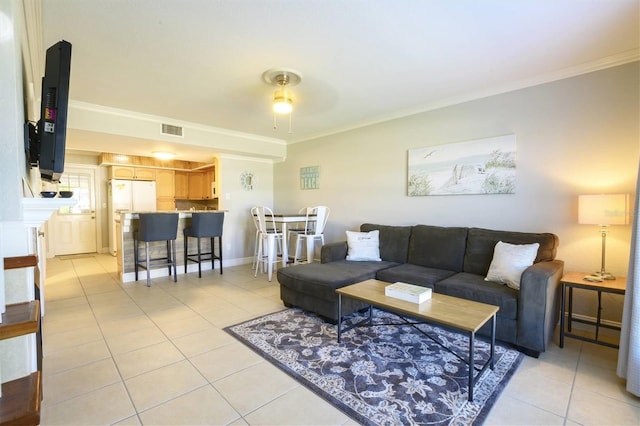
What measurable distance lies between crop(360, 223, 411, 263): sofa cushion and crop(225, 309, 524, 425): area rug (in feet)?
2.95

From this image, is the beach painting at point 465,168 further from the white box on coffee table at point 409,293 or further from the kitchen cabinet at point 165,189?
the kitchen cabinet at point 165,189

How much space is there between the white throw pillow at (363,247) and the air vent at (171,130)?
298 centimetres

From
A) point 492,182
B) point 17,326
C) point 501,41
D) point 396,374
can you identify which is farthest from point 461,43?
point 17,326

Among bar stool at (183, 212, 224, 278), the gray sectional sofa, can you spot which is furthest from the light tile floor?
bar stool at (183, 212, 224, 278)

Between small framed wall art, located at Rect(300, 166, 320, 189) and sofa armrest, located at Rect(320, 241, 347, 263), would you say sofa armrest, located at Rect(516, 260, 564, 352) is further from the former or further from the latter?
small framed wall art, located at Rect(300, 166, 320, 189)

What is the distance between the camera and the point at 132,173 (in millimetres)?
6832

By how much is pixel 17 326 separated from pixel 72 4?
82.5 inches

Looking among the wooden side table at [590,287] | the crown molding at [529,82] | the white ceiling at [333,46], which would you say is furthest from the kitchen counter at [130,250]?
the wooden side table at [590,287]

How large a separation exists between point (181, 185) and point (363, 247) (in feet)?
19.2

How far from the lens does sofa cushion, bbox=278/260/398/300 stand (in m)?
2.83

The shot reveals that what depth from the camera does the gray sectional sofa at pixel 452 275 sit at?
7.44 feet

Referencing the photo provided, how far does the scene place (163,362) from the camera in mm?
2197

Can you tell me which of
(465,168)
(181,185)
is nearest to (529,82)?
(465,168)

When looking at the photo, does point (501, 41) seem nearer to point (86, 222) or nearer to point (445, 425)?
point (445, 425)
